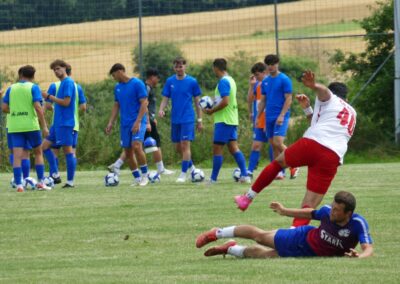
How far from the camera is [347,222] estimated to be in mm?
9992

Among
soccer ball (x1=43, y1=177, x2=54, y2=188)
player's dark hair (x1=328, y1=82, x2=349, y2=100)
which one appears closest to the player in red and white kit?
player's dark hair (x1=328, y1=82, x2=349, y2=100)

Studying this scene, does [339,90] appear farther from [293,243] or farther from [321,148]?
[293,243]

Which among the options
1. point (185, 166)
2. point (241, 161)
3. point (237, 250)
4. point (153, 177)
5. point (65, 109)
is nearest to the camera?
point (237, 250)

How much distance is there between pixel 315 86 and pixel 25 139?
313 inches

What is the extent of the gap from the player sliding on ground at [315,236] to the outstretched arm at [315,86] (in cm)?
173

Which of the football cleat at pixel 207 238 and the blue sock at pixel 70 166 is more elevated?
the football cleat at pixel 207 238

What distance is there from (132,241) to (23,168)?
754 centimetres

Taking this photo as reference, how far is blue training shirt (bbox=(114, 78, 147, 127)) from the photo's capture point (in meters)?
18.9

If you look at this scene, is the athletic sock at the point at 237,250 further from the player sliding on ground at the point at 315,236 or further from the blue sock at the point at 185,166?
the blue sock at the point at 185,166

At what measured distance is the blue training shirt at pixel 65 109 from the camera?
1906cm

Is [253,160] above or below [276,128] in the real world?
below

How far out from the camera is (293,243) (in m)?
10.2

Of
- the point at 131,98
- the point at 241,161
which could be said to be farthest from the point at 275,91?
the point at 131,98

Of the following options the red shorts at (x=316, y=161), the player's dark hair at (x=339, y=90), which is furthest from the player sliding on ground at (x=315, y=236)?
the player's dark hair at (x=339, y=90)
